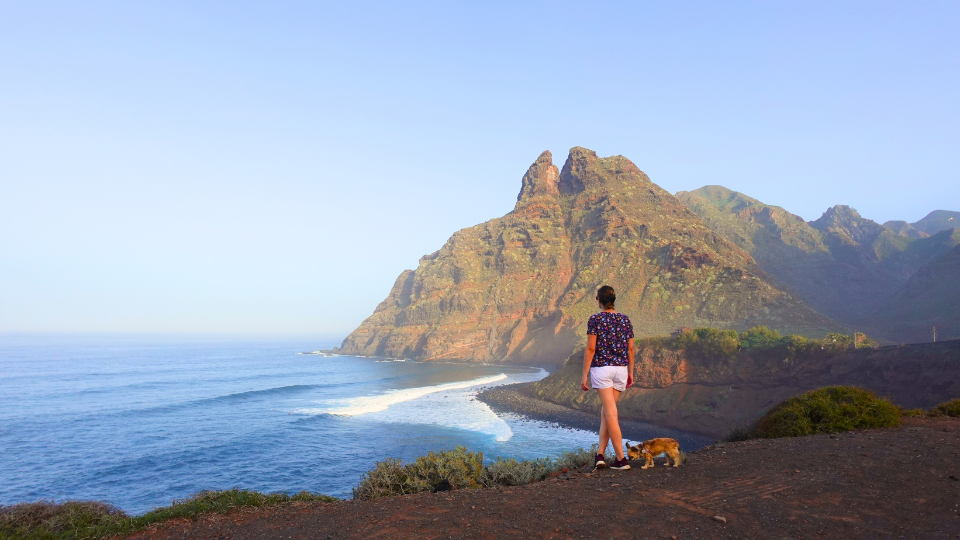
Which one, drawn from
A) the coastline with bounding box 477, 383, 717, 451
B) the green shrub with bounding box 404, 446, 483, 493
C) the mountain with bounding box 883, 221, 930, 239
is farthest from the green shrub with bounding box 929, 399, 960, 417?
the mountain with bounding box 883, 221, 930, 239

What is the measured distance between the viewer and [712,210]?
6324 inches

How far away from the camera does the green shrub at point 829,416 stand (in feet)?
30.1

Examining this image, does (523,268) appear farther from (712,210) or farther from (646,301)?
(712,210)

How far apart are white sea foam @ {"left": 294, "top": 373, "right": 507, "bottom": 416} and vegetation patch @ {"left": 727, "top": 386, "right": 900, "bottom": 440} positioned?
1611 inches

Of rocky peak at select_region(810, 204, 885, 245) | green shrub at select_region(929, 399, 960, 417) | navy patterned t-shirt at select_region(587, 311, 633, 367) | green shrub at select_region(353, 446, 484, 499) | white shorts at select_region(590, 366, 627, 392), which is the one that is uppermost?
rocky peak at select_region(810, 204, 885, 245)

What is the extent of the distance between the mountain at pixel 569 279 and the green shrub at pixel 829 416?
196ft

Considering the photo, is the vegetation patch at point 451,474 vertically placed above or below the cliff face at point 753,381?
above

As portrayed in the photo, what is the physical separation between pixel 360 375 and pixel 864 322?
92256 mm

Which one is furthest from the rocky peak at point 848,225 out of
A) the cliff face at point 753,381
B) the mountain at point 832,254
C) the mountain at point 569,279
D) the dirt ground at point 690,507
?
the dirt ground at point 690,507

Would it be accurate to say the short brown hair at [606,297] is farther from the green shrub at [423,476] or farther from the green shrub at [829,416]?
the green shrub at [829,416]

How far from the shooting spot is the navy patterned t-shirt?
5.94 meters

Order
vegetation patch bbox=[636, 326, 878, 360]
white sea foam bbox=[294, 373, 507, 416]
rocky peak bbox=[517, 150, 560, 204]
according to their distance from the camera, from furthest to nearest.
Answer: rocky peak bbox=[517, 150, 560, 204], white sea foam bbox=[294, 373, 507, 416], vegetation patch bbox=[636, 326, 878, 360]

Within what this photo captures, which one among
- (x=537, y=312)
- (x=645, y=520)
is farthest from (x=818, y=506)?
(x=537, y=312)

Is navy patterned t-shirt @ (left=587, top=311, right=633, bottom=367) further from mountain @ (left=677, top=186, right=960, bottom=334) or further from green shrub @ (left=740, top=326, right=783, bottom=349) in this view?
mountain @ (left=677, top=186, right=960, bottom=334)
